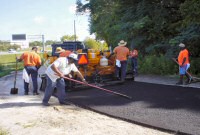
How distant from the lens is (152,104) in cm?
698

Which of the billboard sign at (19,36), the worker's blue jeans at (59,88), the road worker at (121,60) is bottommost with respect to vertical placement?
the worker's blue jeans at (59,88)

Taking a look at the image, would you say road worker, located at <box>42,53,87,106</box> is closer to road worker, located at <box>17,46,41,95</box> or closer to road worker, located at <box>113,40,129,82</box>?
road worker, located at <box>17,46,41,95</box>

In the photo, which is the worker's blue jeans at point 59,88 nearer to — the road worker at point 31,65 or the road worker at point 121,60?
the road worker at point 31,65

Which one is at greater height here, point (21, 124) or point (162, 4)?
point (162, 4)

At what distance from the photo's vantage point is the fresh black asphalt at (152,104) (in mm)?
5465

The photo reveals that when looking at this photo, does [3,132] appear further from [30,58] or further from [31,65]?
[30,58]

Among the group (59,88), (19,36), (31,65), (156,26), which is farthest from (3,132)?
(19,36)

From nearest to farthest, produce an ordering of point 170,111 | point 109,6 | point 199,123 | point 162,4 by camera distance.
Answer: point 199,123 < point 170,111 < point 162,4 < point 109,6

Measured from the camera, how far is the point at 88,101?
302 inches

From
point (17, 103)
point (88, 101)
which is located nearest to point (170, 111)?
point (88, 101)

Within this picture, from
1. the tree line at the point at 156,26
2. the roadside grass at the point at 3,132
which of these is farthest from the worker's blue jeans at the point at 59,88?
the tree line at the point at 156,26

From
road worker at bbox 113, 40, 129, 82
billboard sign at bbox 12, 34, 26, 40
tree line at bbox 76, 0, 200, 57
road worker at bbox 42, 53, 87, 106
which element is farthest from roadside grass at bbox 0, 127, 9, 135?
billboard sign at bbox 12, 34, 26, 40

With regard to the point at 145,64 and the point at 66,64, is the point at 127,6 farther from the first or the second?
the point at 66,64

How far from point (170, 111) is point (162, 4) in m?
9.58
